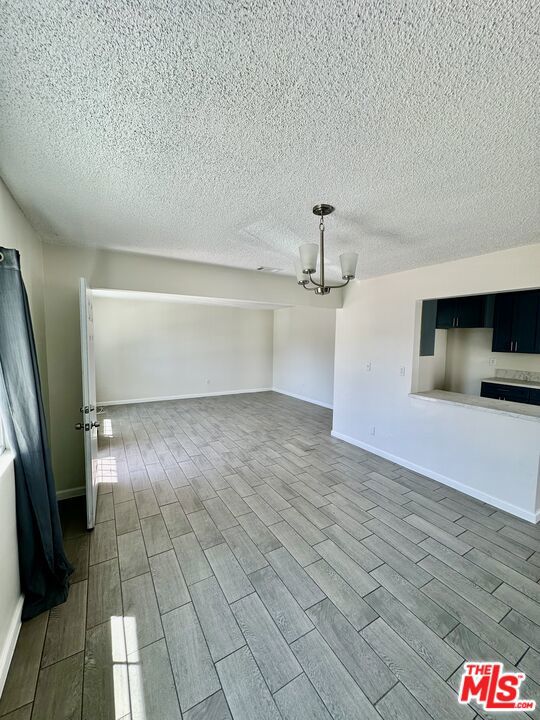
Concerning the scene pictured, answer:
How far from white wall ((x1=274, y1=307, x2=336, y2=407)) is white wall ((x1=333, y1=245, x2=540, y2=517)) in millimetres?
2237

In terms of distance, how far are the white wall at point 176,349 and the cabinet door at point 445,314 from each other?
5006mm

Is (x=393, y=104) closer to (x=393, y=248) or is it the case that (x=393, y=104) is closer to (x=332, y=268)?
(x=393, y=248)

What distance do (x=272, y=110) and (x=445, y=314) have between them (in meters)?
3.66

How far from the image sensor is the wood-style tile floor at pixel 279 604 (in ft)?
4.19

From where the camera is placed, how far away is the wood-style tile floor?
1.28 m

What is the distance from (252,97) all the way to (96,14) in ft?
1.54

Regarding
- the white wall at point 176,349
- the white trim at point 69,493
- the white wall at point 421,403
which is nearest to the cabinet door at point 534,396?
the white wall at point 421,403

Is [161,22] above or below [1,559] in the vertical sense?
above

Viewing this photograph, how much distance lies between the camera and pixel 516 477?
2668 mm

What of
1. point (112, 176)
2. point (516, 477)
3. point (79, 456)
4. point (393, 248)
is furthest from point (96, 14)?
point (516, 477)

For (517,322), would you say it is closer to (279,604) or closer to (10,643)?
(279,604)

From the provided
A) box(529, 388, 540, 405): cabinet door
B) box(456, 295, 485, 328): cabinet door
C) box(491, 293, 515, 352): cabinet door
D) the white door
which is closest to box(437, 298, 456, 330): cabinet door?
box(456, 295, 485, 328): cabinet door

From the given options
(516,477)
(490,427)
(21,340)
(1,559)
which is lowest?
(516,477)

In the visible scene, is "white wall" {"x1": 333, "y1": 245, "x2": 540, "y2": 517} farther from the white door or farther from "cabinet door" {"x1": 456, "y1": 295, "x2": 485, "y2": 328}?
the white door
